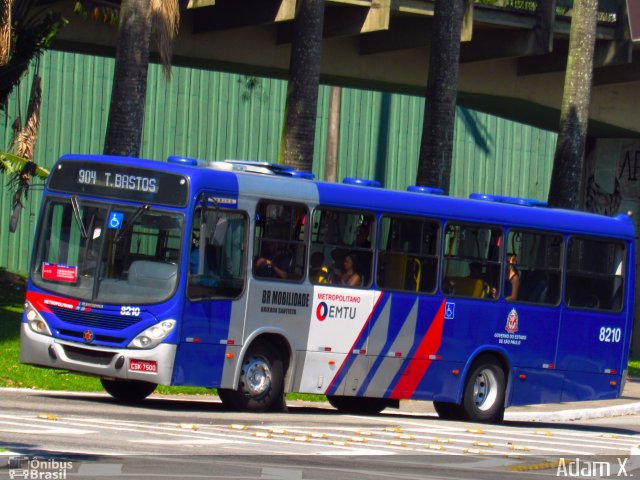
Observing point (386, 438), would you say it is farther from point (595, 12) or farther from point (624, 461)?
point (595, 12)

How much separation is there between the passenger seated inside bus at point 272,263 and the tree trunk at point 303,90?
543cm

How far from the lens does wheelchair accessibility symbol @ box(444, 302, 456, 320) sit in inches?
719

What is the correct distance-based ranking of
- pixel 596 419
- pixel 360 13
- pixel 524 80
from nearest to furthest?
1. pixel 596 419
2. pixel 360 13
3. pixel 524 80

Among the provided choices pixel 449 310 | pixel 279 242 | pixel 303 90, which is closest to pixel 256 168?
pixel 279 242

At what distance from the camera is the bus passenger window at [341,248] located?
1697 centimetres

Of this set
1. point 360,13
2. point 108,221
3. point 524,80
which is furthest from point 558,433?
point 524,80

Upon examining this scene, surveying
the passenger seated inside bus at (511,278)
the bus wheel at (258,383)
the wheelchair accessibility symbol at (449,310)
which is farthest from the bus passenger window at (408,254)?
the bus wheel at (258,383)

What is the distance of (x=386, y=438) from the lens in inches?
576

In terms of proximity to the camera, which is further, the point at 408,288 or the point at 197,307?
the point at 408,288

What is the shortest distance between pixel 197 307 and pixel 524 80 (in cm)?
1576

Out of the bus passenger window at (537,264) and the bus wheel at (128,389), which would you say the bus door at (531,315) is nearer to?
the bus passenger window at (537,264)

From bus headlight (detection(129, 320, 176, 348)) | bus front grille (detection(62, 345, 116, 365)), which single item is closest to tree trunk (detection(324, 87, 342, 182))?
bus front grille (detection(62, 345, 116, 365))

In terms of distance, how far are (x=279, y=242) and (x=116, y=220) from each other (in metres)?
1.99

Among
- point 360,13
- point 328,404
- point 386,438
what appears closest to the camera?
point 386,438
